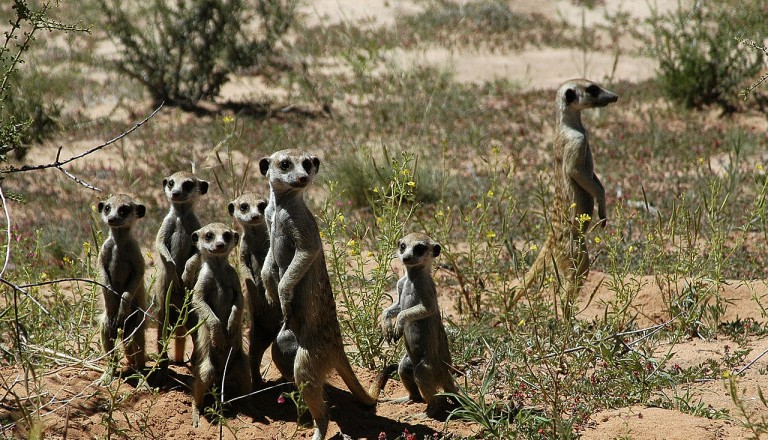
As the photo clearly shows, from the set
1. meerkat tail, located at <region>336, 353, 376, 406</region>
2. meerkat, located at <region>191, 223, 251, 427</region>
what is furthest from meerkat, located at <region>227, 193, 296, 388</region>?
meerkat tail, located at <region>336, 353, 376, 406</region>

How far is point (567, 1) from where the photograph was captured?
2164 centimetres

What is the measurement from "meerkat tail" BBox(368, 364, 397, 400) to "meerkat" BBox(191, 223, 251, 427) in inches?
29.4

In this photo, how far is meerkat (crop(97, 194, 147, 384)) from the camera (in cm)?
540

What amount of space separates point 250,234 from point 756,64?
993 centimetres

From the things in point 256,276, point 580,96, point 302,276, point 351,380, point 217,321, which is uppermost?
point 580,96

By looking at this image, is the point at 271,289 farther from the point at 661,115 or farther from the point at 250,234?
the point at 661,115

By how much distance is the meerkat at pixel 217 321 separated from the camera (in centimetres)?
497

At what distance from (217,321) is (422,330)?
1.20m

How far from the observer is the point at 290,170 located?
4.69 m

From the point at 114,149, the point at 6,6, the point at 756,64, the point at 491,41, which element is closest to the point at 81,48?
the point at 6,6

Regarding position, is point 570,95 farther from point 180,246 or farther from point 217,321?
point 217,321

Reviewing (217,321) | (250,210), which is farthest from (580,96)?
(217,321)

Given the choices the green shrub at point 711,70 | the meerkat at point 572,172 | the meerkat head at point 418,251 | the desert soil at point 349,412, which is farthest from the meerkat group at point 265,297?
the green shrub at point 711,70

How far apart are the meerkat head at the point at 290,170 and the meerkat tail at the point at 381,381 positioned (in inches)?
53.0
